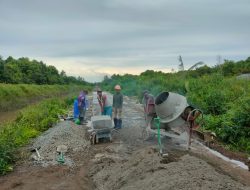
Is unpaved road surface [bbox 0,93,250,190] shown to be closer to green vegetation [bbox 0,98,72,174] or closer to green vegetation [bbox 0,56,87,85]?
green vegetation [bbox 0,98,72,174]

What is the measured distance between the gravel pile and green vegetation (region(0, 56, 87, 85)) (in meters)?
38.5

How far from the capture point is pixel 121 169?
9008 millimetres

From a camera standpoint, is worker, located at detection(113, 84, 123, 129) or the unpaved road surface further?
worker, located at detection(113, 84, 123, 129)

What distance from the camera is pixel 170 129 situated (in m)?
11.5

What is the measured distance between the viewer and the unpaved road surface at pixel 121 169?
7086 millimetres

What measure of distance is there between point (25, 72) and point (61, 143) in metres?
56.5

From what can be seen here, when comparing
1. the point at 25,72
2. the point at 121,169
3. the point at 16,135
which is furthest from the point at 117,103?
the point at 25,72

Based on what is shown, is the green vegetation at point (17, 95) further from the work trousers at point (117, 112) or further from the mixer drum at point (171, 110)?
Answer: the mixer drum at point (171, 110)

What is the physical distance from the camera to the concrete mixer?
424 inches

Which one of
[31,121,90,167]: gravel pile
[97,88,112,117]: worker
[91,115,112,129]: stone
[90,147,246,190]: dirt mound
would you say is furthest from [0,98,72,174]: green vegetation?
[97,88,112,117]: worker

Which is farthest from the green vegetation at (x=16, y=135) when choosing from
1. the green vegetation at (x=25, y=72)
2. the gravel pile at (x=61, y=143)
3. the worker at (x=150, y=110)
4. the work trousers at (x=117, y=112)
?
the green vegetation at (x=25, y=72)

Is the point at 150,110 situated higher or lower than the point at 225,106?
higher

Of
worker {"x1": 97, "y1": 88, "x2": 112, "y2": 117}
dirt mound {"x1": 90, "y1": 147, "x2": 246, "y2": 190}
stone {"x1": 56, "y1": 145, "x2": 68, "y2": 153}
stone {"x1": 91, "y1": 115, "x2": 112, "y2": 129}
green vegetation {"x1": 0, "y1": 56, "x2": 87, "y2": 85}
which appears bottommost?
stone {"x1": 56, "y1": 145, "x2": 68, "y2": 153}

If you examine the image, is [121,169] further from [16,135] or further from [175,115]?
[16,135]
